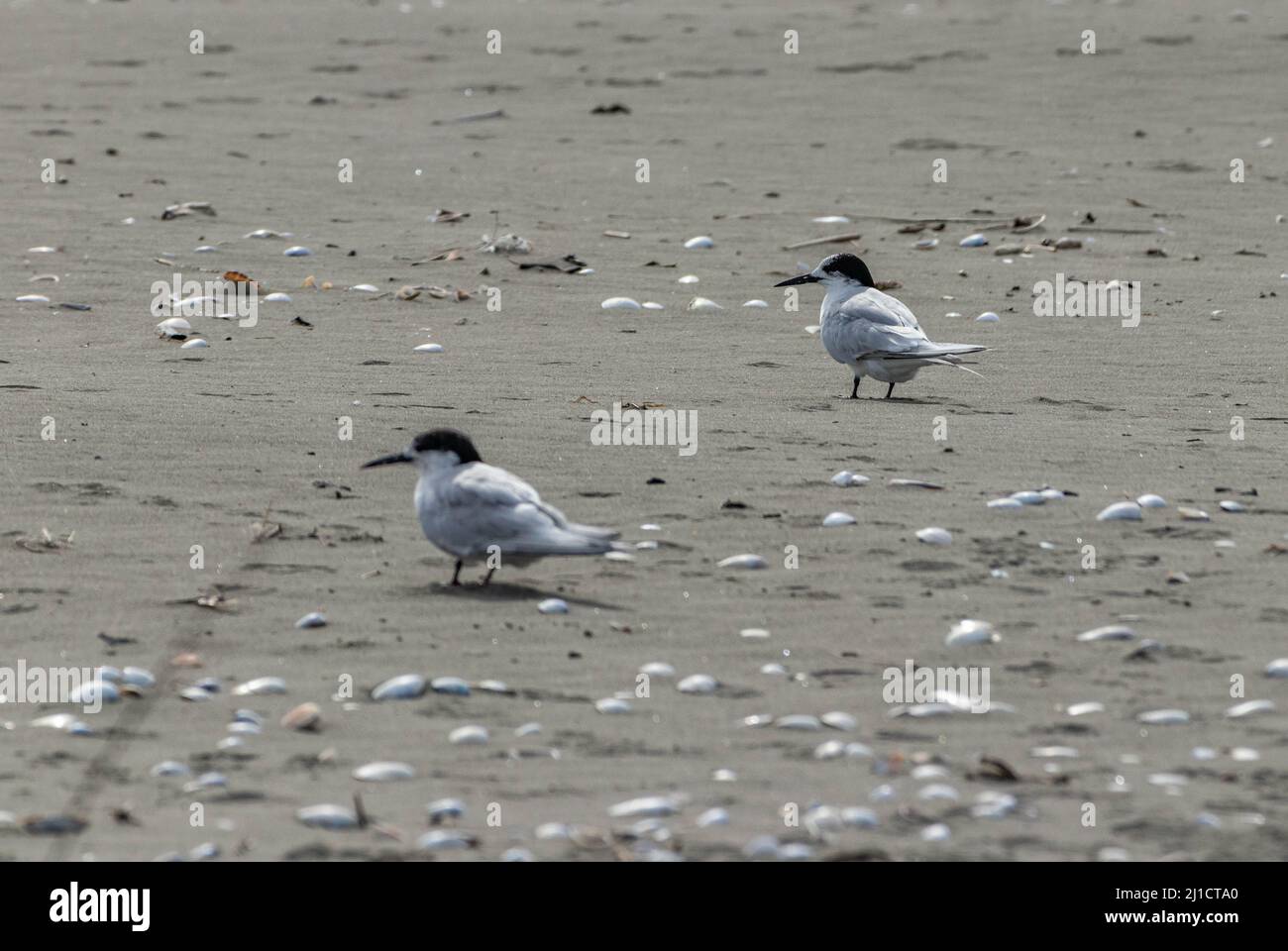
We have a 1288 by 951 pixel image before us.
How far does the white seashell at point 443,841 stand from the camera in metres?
4.78

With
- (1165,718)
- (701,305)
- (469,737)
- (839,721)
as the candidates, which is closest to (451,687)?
(469,737)

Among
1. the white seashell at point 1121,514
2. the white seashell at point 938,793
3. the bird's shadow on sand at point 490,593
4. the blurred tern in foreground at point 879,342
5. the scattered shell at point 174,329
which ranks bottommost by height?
the white seashell at point 938,793

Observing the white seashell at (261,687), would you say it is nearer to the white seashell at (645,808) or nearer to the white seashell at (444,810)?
the white seashell at (444,810)

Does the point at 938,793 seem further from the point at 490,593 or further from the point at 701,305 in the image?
the point at 701,305

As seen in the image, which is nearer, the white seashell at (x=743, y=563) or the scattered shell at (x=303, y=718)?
the scattered shell at (x=303, y=718)

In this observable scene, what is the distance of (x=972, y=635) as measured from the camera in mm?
6312

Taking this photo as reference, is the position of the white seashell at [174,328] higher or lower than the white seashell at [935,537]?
higher

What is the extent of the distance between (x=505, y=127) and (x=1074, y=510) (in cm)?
1065

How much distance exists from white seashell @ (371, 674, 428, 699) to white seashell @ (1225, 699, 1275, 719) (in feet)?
7.68

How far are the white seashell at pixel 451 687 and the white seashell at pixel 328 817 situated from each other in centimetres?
91

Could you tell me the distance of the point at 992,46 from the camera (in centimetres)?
2025

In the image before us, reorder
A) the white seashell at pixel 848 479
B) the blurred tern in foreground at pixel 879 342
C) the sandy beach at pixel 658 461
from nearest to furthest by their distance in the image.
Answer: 1. the sandy beach at pixel 658 461
2. the white seashell at pixel 848 479
3. the blurred tern in foreground at pixel 879 342

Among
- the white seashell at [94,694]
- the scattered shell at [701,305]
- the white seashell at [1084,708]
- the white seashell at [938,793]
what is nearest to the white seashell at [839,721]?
the white seashell at [938,793]

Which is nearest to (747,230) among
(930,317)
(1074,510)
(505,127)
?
(930,317)
